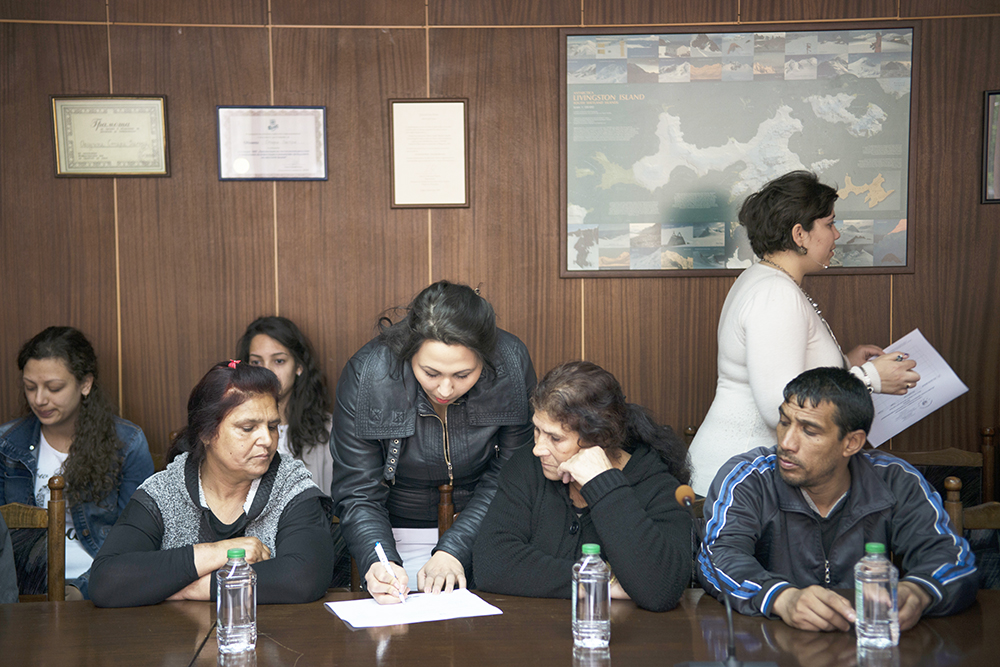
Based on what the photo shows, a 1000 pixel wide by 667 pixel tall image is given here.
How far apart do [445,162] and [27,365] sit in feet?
6.11

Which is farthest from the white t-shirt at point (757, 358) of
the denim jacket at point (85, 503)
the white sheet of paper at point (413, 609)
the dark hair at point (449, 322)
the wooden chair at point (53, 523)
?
the denim jacket at point (85, 503)

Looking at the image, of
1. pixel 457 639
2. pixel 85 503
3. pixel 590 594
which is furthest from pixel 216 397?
pixel 85 503

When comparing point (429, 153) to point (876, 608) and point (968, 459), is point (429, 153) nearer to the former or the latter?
point (968, 459)

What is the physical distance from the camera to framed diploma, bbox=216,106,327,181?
12.0 feet

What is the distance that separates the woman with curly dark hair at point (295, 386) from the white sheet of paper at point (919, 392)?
217 centimetres

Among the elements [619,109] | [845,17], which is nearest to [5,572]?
[619,109]

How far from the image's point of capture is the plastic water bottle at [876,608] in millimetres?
1639

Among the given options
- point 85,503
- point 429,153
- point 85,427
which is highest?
point 429,153

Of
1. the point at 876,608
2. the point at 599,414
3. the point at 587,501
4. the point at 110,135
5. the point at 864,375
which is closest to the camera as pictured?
the point at 876,608

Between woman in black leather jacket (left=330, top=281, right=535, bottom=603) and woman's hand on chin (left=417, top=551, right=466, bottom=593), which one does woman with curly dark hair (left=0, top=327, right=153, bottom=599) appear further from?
woman's hand on chin (left=417, top=551, right=466, bottom=593)

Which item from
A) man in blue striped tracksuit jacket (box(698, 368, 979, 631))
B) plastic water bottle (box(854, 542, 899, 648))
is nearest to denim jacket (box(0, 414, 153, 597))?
man in blue striped tracksuit jacket (box(698, 368, 979, 631))

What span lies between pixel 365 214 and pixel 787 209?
6.01 ft

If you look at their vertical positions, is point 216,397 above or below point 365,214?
below

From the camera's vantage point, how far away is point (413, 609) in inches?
74.1
